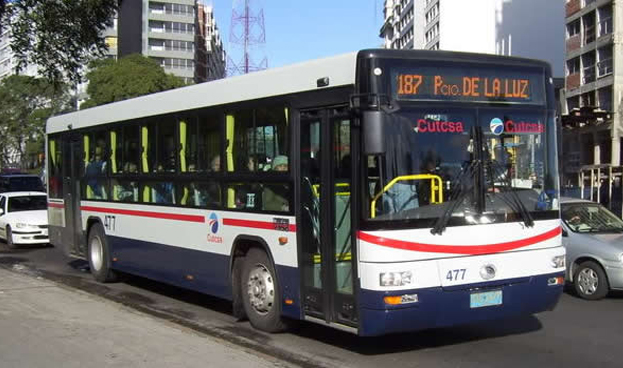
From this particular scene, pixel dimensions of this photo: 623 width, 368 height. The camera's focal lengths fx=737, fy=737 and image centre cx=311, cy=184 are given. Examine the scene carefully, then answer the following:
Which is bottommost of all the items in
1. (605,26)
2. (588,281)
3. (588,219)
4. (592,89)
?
(588,281)

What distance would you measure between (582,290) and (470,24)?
3161 inches

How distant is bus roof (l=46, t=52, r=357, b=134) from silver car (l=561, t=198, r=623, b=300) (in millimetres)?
5843

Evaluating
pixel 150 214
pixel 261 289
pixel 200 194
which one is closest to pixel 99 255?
pixel 150 214

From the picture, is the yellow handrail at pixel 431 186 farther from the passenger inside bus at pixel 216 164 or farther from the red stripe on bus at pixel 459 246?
the passenger inside bus at pixel 216 164

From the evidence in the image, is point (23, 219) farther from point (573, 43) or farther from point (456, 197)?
point (573, 43)

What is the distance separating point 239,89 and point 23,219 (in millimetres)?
13438

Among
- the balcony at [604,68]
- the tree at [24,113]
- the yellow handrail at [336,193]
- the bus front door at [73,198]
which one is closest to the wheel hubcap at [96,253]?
the bus front door at [73,198]

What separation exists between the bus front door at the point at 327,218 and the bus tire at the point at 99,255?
6.19 metres

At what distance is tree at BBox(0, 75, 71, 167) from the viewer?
2726 inches

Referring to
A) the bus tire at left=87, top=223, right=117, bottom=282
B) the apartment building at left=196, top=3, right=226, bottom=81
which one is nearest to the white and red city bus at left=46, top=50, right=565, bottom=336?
the bus tire at left=87, top=223, right=117, bottom=282

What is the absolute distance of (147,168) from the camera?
36.9 feet

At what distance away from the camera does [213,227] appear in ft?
31.2

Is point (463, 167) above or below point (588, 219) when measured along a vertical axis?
above

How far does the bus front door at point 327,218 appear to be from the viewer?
23.7 ft
